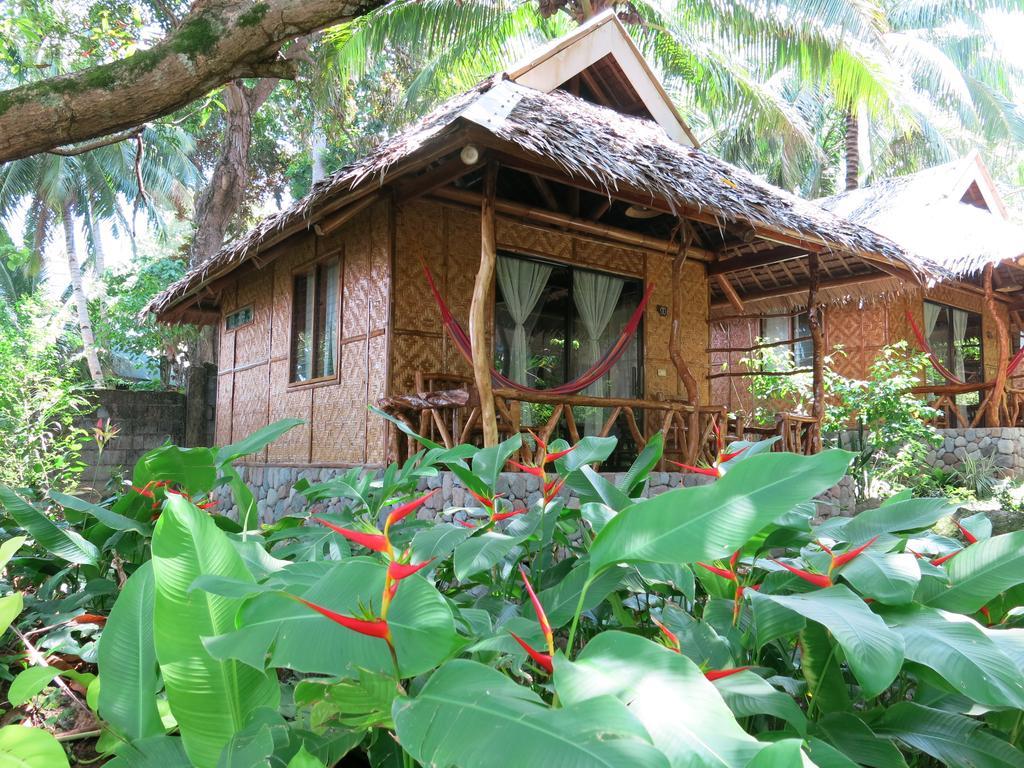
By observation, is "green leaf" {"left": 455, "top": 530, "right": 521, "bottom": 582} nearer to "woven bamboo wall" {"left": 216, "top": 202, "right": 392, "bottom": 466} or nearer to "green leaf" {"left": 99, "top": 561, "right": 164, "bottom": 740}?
"green leaf" {"left": 99, "top": 561, "right": 164, "bottom": 740}

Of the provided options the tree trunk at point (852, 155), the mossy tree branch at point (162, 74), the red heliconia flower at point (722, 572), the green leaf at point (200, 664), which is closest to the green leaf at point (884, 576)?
the red heliconia flower at point (722, 572)

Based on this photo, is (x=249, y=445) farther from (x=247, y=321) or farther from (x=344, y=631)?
(x=247, y=321)

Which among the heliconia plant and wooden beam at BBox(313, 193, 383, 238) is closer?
the heliconia plant

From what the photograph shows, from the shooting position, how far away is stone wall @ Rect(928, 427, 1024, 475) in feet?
26.4

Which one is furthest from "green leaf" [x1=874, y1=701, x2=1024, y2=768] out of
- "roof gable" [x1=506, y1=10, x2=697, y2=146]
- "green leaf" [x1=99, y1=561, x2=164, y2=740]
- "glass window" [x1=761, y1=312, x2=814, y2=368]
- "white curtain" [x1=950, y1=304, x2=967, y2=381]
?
"white curtain" [x1=950, y1=304, x2=967, y2=381]

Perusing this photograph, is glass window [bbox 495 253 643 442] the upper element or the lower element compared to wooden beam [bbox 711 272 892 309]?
lower

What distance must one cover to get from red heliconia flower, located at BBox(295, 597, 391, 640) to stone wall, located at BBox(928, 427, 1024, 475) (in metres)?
8.90

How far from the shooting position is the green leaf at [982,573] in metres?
0.78

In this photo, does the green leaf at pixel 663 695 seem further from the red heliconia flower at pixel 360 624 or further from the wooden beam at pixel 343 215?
the wooden beam at pixel 343 215

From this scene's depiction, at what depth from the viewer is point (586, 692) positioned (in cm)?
51

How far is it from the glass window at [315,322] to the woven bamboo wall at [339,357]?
0.09 metres

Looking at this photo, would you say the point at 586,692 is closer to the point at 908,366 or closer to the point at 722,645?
the point at 722,645

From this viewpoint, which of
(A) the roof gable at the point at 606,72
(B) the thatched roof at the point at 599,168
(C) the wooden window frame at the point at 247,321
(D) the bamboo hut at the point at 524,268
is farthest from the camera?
(C) the wooden window frame at the point at 247,321

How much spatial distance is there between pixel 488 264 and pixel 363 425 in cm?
185
